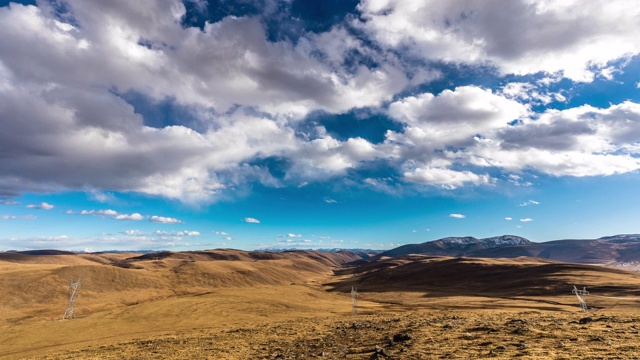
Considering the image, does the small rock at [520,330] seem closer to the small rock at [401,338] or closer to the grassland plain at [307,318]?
the grassland plain at [307,318]

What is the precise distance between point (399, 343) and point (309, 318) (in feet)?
64.2

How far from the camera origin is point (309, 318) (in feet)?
119

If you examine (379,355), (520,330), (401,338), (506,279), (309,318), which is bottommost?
(309,318)

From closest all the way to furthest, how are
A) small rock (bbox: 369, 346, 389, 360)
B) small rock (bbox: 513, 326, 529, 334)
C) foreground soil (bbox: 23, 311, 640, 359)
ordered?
foreground soil (bbox: 23, 311, 640, 359)
small rock (bbox: 369, 346, 389, 360)
small rock (bbox: 513, 326, 529, 334)

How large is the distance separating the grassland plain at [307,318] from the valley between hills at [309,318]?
0.48 ft

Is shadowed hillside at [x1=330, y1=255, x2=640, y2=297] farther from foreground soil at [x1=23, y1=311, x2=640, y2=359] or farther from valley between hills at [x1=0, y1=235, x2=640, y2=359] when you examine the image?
foreground soil at [x1=23, y1=311, x2=640, y2=359]

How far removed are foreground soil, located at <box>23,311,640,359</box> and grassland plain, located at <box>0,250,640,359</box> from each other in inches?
3.2

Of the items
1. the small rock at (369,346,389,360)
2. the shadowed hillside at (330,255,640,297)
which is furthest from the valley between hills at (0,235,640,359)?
the shadowed hillside at (330,255,640,297)

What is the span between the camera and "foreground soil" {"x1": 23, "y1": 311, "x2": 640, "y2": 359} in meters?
14.9

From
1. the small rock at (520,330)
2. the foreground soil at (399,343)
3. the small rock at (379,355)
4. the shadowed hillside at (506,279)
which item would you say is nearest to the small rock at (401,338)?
the foreground soil at (399,343)

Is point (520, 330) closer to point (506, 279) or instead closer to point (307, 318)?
point (307, 318)

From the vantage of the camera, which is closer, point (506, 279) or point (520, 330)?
point (520, 330)

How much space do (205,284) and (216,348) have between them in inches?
2761

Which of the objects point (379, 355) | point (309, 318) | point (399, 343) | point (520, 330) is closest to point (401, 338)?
point (399, 343)
